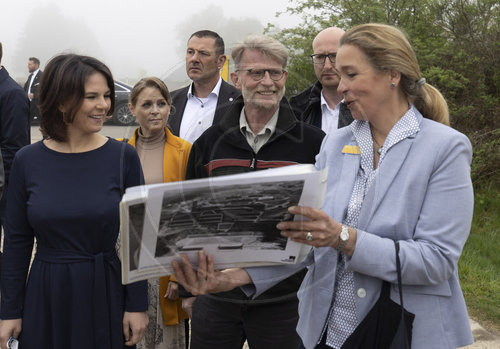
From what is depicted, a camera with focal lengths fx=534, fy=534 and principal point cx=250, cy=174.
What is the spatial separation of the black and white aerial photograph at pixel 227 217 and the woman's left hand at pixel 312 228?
0.02m

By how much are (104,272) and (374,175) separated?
122cm

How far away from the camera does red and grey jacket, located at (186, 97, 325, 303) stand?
153 cm

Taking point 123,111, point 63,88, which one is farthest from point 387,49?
point 63,88

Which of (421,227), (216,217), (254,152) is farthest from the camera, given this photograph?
(254,152)

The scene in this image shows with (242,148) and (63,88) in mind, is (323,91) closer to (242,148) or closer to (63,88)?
(63,88)

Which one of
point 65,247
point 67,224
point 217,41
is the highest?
point 217,41

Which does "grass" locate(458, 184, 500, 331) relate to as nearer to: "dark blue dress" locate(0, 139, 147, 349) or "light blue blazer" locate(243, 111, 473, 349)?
"light blue blazer" locate(243, 111, 473, 349)

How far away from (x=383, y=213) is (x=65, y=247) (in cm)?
134

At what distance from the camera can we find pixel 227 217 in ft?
4.54

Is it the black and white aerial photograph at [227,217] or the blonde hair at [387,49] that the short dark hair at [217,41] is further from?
the black and white aerial photograph at [227,217]

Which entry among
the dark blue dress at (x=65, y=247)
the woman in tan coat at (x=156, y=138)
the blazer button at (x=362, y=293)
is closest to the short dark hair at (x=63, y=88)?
the dark blue dress at (x=65, y=247)

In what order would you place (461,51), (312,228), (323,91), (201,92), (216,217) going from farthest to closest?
(461,51) < (323,91) < (201,92) < (312,228) < (216,217)

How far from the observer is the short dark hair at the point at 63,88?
2.23 m

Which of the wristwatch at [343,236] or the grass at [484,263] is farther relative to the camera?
the grass at [484,263]
